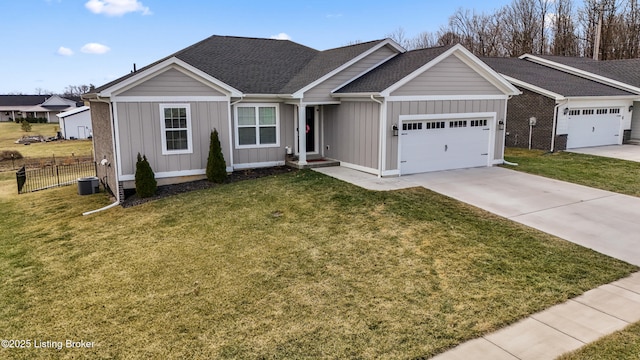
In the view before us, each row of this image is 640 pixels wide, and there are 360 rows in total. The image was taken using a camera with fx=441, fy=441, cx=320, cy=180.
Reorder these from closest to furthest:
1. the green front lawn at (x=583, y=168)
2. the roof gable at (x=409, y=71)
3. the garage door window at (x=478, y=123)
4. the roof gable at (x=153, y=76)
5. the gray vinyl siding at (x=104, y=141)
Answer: the roof gable at (x=153, y=76) < the green front lawn at (x=583, y=168) < the roof gable at (x=409, y=71) < the gray vinyl siding at (x=104, y=141) < the garage door window at (x=478, y=123)

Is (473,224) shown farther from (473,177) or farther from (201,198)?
(201,198)

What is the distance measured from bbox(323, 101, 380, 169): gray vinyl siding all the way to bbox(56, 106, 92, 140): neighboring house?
40.7m

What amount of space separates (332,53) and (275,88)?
11.9 feet

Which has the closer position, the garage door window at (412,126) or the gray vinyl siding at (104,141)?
the gray vinyl siding at (104,141)

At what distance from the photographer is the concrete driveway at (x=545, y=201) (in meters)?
8.90

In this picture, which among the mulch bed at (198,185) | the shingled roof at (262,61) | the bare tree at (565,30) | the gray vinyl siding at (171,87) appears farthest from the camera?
the bare tree at (565,30)

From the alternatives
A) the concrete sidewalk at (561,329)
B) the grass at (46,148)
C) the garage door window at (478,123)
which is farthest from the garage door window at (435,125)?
the grass at (46,148)

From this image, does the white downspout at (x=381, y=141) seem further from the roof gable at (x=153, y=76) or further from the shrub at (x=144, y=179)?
the shrub at (x=144, y=179)

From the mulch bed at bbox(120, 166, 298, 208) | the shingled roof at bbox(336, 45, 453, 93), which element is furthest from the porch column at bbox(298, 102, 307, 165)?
the shingled roof at bbox(336, 45, 453, 93)

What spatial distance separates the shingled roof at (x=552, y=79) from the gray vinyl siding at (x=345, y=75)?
902 centimetres

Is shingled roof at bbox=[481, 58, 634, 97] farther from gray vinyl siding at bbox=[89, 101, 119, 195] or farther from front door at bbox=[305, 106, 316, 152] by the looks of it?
gray vinyl siding at bbox=[89, 101, 119, 195]

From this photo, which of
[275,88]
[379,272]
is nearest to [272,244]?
[379,272]

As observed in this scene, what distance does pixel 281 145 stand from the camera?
16188mm

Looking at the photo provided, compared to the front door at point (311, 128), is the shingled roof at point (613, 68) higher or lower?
higher
